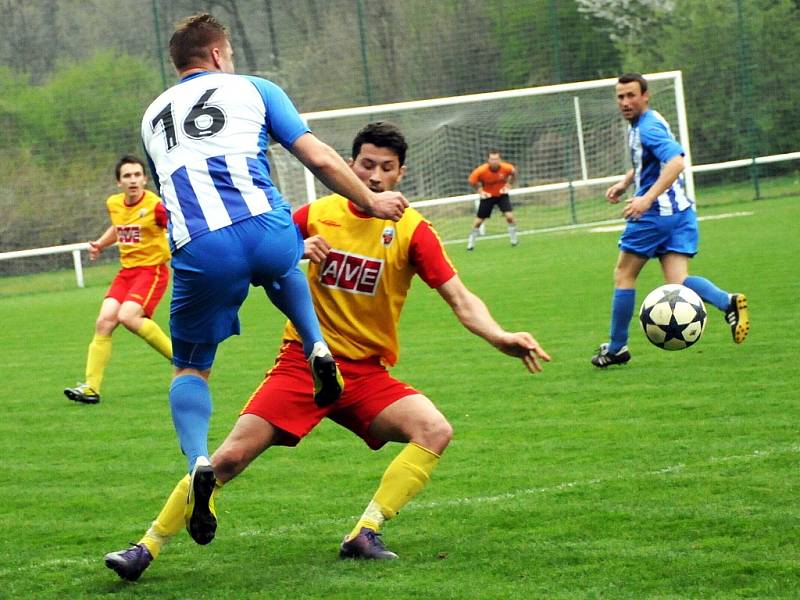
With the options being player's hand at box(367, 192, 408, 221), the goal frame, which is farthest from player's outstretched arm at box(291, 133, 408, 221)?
the goal frame

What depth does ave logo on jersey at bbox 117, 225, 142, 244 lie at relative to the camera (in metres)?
10.6

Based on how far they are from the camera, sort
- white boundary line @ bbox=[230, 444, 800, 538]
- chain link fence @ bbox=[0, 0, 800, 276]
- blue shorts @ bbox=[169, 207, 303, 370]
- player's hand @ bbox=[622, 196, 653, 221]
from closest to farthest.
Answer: blue shorts @ bbox=[169, 207, 303, 370] → white boundary line @ bbox=[230, 444, 800, 538] → player's hand @ bbox=[622, 196, 653, 221] → chain link fence @ bbox=[0, 0, 800, 276]

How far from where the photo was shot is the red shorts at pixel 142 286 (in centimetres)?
1032

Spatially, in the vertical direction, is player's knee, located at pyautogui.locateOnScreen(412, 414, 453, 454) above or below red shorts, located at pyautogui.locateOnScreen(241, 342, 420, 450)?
below

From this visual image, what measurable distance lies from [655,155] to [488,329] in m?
4.71

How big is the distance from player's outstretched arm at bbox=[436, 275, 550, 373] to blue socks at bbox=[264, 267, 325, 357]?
499 millimetres

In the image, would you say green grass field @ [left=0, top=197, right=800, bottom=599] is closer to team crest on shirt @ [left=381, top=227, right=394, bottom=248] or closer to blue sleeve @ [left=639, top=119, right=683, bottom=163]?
team crest on shirt @ [left=381, top=227, right=394, bottom=248]

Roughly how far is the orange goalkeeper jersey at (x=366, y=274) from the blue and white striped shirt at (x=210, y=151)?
0.54 metres

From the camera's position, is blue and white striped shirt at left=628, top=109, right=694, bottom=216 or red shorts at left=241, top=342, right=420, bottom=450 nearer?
red shorts at left=241, top=342, right=420, bottom=450

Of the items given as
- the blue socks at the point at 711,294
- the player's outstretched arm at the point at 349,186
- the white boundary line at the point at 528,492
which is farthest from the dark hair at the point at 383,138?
the blue socks at the point at 711,294

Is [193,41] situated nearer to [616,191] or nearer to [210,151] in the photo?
[210,151]

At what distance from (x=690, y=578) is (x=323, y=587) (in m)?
1.23

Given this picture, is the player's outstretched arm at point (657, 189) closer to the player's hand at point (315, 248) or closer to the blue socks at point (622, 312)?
the blue socks at point (622, 312)

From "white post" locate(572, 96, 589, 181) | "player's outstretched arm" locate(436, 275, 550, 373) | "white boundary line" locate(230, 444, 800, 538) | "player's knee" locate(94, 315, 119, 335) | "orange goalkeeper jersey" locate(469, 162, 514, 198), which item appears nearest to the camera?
"player's outstretched arm" locate(436, 275, 550, 373)
